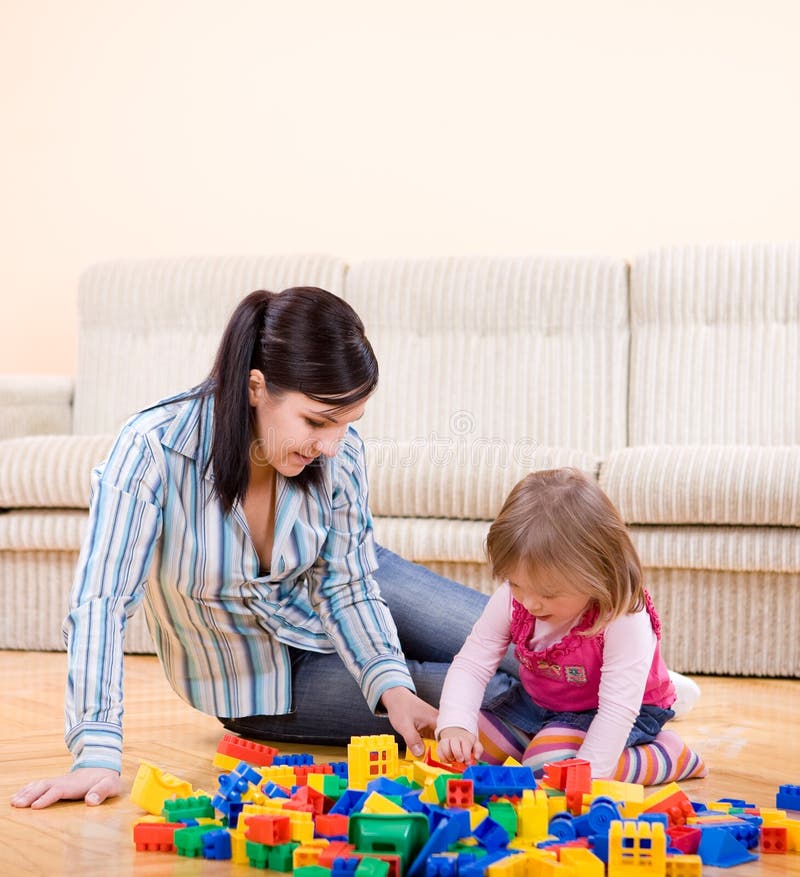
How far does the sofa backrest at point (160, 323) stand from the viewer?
3.12m

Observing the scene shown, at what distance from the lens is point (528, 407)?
2877 millimetres

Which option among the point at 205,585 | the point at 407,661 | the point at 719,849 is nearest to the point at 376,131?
the point at 407,661

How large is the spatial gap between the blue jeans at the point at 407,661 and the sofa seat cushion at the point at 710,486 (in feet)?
1.88

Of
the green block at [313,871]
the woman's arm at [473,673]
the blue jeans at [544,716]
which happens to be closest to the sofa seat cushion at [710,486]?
the blue jeans at [544,716]

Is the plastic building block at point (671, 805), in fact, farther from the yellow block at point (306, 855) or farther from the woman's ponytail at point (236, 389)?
the woman's ponytail at point (236, 389)

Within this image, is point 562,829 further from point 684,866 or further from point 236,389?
point 236,389

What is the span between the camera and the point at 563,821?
3.67ft

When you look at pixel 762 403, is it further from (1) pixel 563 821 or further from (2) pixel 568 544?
(1) pixel 563 821

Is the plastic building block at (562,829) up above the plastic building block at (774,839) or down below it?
above

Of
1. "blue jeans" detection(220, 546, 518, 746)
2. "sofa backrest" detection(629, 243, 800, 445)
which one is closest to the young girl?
"blue jeans" detection(220, 546, 518, 746)

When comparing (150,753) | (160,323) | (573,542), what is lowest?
(150,753)

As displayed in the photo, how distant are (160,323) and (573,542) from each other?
6.79 ft

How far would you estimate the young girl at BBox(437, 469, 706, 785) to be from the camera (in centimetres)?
135

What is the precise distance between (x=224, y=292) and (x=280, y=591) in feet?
5.50
